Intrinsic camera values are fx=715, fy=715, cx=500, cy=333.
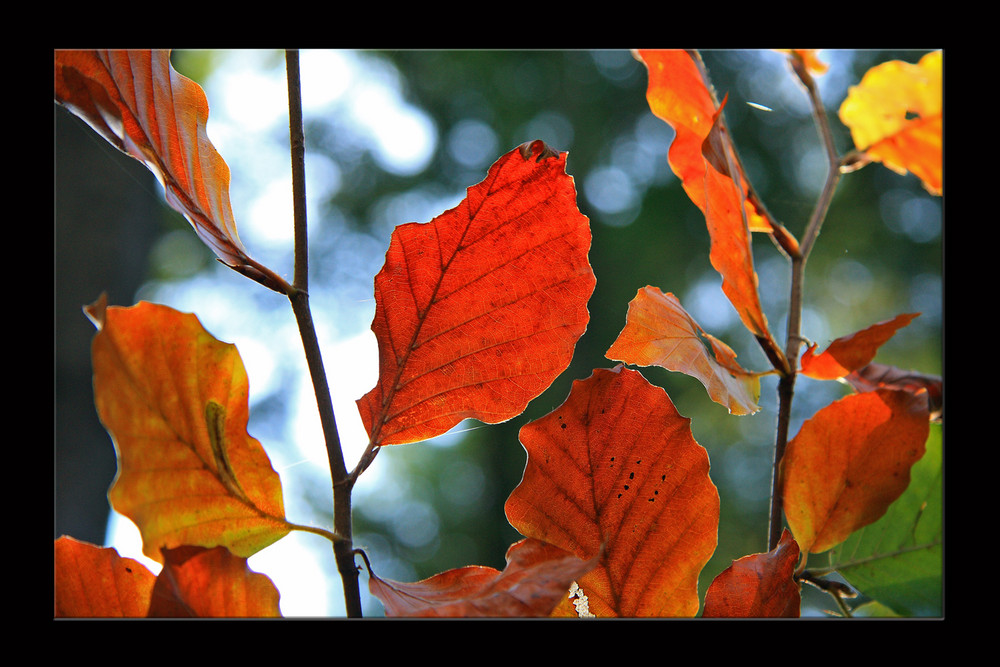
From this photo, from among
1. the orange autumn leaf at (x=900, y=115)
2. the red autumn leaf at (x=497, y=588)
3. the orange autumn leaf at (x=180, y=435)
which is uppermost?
the orange autumn leaf at (x=900, y=115)

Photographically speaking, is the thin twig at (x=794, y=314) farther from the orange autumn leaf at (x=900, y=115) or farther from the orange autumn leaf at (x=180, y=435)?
the orange autumn leaf at (x=180, y=435)

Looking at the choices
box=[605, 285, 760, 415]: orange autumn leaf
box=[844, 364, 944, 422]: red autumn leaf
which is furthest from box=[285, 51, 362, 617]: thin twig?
box=[844, 364, 944, 422]: red autumn leaf

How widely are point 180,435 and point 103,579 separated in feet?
0.32

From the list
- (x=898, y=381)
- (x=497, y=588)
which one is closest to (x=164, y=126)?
(x=497, y=588)

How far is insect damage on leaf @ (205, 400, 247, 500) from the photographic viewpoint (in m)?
0.25

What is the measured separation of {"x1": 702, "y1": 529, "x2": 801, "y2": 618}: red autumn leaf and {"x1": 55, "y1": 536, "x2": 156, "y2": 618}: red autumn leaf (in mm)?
231

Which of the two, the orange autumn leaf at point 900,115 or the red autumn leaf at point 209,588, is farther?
the orange autumn leaf at point 900,115

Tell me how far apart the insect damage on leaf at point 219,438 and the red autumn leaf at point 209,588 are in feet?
0.08

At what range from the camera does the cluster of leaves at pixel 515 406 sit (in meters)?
0.25

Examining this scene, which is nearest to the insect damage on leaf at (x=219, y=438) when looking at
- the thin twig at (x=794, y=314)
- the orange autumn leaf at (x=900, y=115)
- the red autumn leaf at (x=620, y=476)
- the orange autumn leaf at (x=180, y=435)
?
the orange autumn leaf at (x=180, y=435)
